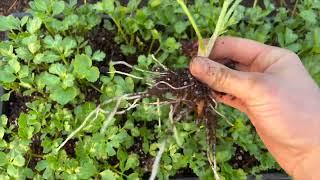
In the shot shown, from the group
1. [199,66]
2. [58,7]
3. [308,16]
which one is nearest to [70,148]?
[58,7]

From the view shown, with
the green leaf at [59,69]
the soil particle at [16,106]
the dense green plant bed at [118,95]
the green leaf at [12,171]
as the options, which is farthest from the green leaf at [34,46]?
the green leaf at [12,171]

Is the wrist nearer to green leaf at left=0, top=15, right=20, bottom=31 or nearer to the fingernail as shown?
the fingernail

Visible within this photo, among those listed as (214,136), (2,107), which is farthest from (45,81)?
(214,136)

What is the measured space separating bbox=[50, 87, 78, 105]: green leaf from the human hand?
32 centimetres

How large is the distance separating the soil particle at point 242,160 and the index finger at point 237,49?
0.33 metres

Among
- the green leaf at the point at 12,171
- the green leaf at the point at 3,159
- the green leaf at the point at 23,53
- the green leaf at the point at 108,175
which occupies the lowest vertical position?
the green leaf at the point at 108,175

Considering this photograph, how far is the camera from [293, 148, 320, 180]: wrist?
1134 mm

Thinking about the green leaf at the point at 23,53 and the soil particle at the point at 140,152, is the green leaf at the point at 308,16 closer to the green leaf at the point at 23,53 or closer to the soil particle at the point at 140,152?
the soil particle at the point at 140,152

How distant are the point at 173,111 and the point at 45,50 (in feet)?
1.47

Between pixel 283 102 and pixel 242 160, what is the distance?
45cm

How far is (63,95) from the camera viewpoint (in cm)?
130

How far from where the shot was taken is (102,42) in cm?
162

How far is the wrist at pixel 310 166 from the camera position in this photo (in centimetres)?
113

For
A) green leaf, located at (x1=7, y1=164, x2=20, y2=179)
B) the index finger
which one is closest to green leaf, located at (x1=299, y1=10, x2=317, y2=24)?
the index finger
